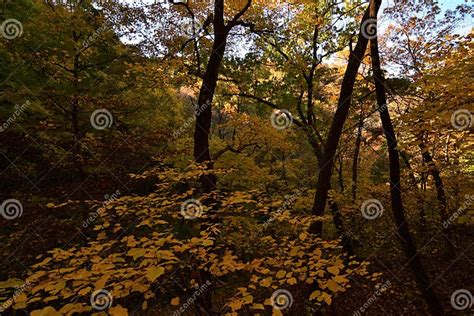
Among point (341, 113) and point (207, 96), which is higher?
point (341, 113)

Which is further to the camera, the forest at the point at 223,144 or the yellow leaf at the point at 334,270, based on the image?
the forest at the point at 223,144

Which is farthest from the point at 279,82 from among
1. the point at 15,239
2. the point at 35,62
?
the point at 15,239

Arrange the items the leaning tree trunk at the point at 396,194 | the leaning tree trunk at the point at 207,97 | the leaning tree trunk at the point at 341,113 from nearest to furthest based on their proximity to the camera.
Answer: the leaning tree trunk at the point at 341,113 → the leaning tree trunk at the point at 396,194 → the leaning tree trunk at the point at 207,97

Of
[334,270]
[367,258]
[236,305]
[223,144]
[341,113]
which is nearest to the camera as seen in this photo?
[236,305]

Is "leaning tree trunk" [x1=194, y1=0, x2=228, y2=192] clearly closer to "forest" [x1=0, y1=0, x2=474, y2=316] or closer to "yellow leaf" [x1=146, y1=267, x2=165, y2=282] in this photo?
"forest" [x1=0, y1=0, x2=474, y2=316]

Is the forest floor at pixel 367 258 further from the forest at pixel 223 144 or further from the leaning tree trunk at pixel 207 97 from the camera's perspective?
the leaning tree trunk at pixel 207 97

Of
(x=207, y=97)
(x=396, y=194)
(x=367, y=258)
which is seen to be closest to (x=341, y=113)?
(x=396, y=194)

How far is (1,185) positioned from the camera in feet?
33.9

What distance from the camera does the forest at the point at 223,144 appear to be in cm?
537

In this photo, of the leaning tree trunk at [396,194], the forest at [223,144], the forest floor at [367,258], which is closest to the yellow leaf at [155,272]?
the forest at [223,144]

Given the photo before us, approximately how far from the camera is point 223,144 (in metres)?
15.1

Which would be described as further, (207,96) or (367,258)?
(207,96)

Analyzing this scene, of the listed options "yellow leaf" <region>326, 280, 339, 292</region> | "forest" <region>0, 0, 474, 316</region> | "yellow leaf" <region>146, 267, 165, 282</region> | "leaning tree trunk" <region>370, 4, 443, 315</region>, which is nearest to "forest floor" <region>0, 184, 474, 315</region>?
"forest" <region>0, 0, 474, 316</region>

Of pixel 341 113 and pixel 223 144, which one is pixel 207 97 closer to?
pixel 341 113
